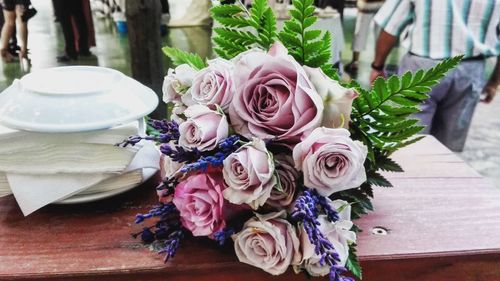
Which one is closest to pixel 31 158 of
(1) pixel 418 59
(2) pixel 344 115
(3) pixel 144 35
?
(2) pixel 344 115

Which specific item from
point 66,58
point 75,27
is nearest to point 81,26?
point 75,27

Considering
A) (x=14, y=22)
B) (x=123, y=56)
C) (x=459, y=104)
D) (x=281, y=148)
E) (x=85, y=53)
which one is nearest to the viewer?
(x=281, y=148)

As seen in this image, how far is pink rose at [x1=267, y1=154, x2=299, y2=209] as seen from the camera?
687mm

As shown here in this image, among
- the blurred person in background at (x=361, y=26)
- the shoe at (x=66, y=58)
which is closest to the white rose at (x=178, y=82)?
the shoe at (x=66, y=58)

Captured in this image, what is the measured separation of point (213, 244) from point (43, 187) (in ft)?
1.05

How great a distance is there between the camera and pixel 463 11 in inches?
73.3

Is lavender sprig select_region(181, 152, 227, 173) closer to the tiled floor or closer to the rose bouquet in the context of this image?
the rose bouquet

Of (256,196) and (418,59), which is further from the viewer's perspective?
(418,59)

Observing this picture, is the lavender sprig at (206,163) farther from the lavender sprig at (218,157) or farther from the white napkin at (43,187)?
the white napkin at (43,187)

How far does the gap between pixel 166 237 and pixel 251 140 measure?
22 cm

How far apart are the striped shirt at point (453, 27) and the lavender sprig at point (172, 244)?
5.10 ft

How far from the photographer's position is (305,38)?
29.6 inches

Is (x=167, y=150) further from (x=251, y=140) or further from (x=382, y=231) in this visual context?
(x=382, y=231)

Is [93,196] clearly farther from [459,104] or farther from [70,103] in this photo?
[459,104]
